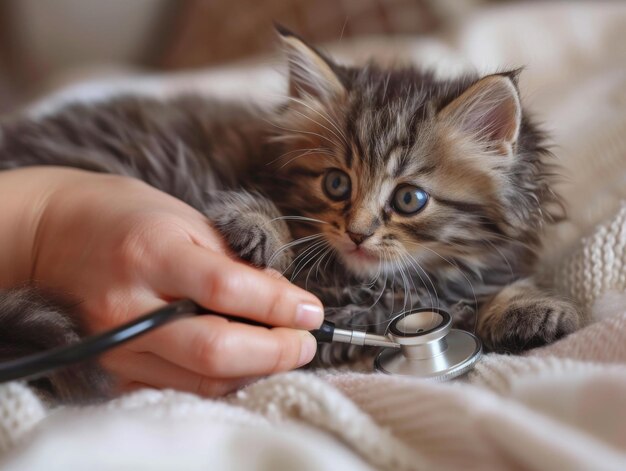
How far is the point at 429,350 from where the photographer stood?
3.32 feet

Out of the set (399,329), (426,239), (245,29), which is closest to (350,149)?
(426,239)

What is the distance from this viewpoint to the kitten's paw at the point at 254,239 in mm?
1097

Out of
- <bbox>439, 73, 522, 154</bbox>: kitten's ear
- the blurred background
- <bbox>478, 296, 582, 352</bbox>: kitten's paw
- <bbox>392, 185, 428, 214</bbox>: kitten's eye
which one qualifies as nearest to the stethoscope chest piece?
<bbox>478, 296, 582, 352</bbox>: kitten's paw

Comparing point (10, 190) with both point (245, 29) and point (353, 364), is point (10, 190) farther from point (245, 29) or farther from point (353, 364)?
point (245, 29)

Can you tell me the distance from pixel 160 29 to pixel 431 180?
3192mm

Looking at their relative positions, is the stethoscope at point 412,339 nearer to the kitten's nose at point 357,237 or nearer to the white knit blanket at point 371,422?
the white knit blanket at point 371,422

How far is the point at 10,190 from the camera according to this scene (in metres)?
1.23

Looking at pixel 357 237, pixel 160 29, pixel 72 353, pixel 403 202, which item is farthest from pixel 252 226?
pixel 160 29

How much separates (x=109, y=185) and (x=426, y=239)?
25.3 inches

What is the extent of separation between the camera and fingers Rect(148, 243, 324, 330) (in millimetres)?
924

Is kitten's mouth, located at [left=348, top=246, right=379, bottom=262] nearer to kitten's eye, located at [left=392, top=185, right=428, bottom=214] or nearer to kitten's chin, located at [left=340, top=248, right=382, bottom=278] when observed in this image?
kitten's chin, located at [left=340, top=248, right=382, bottom=278]

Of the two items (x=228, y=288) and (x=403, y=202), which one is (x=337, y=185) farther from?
(x=228, y=288)

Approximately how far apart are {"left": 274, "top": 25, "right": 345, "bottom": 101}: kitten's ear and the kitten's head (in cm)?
9

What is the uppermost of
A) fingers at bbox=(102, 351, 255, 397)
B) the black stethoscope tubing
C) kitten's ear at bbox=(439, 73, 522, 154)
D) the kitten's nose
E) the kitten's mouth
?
kitten's ear at bbox=(439, 73, 522, 154)
